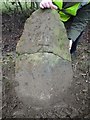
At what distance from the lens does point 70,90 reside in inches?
84.5

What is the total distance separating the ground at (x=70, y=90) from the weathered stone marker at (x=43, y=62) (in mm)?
133

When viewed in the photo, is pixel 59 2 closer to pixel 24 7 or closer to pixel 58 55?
pixel 58 55

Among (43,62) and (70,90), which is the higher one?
(43,62)

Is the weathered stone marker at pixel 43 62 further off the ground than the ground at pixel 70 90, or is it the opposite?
the weathered stone marker at pixel 43 62

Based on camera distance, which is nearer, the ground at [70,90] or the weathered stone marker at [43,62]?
the weathered stone marker at [43,62]

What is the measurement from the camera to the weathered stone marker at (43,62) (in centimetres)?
181

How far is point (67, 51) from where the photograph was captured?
6.26 ft

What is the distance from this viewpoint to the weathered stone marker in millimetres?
1812

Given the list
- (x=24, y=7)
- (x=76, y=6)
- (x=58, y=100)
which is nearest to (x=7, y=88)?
(x=58, y=100)

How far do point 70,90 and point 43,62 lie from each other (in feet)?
1.34

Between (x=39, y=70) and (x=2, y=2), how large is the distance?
78.2 inches

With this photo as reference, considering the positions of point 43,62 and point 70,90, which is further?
point 70,90

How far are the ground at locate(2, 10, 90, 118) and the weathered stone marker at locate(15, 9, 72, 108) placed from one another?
133 millimetres

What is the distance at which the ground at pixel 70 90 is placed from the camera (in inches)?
79.6
